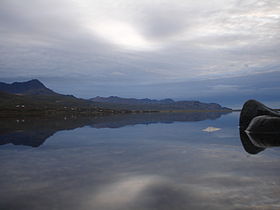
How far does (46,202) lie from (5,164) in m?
8.08

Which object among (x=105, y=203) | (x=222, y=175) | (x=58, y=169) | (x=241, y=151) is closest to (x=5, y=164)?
(x=58, y=169)

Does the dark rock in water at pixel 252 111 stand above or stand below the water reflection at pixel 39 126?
above

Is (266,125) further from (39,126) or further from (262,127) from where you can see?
(39,126)

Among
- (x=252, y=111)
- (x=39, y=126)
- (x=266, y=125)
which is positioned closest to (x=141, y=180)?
(x=266, y=125)

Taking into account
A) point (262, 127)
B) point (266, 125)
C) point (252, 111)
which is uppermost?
point (252, 111)

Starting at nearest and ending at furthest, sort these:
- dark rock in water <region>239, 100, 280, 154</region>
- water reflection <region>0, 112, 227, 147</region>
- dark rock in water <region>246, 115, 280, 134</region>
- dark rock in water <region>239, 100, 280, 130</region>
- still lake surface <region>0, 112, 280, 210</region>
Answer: still lake surface <region>0, 112, 280, 210</region> < dark rock in water <region>239, 100, 280, 154</region> < water reflection <region>0, 112, 227, 147</region> < dark rock in water <region>246, 115, 280, 134</region> < dark rock in water <region>239, 100, 280, 130</region>

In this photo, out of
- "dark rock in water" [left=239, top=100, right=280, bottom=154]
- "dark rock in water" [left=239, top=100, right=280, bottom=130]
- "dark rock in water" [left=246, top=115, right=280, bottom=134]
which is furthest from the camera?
"dark rock in water" [left=239, top=100, right=280, bottom=130]

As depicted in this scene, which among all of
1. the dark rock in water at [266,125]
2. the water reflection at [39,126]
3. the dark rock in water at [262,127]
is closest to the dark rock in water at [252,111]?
the dark rock in water at [262,127]

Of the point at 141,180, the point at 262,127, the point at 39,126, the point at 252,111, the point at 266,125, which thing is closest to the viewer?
the point at 141,180

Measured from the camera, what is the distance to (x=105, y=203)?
836 cm

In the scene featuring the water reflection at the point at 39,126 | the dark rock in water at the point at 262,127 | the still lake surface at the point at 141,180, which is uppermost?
the dark rock in water at the point at 262,127

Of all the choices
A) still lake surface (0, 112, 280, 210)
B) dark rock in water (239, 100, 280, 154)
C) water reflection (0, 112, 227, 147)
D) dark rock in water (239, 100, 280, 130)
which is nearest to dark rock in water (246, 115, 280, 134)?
dark rock in water (239, 100, 280, 154)

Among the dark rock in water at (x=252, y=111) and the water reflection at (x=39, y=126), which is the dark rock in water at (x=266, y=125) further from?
the water reflection at (x=39, y=126)

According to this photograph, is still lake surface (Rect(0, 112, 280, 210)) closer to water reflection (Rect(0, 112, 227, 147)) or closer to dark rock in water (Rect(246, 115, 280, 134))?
water reflection (Rect(0, 112, 227, 147))
